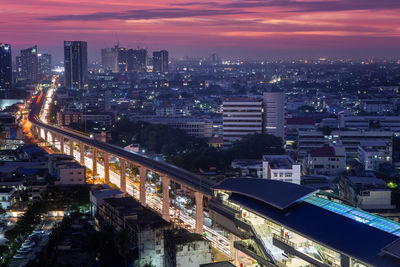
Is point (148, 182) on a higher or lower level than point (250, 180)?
lower

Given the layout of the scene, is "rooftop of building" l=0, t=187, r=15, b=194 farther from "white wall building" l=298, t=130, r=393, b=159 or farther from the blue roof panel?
"white wall building" l=298, t=130, r=393, b=159

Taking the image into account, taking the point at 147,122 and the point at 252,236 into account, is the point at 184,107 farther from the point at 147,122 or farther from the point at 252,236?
the point at 252,236

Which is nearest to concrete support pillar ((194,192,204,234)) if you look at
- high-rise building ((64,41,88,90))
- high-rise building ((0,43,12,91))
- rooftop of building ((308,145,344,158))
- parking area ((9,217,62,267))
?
parking area ((9,217,62,267))

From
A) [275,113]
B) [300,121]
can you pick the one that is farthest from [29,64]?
[275,113]

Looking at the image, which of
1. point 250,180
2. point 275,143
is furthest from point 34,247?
point 275,143

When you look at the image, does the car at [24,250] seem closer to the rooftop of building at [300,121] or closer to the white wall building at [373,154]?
the white wall building at [373,154]

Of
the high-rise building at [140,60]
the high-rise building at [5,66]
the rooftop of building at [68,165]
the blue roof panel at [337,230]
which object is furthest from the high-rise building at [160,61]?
the blue roof panel at [337,230]
